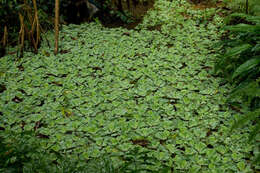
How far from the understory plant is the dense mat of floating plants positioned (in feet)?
0.49

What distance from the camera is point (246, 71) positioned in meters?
2.65

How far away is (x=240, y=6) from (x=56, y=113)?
3.32 meters

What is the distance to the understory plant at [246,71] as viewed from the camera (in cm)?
240

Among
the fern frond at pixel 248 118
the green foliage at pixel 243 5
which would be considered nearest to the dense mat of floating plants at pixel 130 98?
the fern frond at pixel 248 118

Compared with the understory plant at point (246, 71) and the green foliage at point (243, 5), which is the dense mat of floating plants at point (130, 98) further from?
the green foliage at point (243, 5)

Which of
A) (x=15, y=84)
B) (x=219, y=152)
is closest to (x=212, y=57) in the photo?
(x=219, y=152)

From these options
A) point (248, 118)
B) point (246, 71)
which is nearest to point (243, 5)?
point (246, 71)

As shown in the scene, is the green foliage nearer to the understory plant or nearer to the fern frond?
the understory plant

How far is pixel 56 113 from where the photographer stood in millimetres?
2682

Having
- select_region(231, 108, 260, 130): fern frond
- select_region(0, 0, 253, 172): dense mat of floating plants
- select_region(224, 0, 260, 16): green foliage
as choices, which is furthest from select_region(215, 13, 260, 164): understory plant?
select_region(224, 0, 260, 16): green foliage

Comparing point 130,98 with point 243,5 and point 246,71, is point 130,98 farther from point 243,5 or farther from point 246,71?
point 243,5

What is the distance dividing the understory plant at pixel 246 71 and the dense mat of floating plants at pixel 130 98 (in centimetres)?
15

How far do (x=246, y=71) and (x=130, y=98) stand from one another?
125 cm

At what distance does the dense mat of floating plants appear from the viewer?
2271mm
